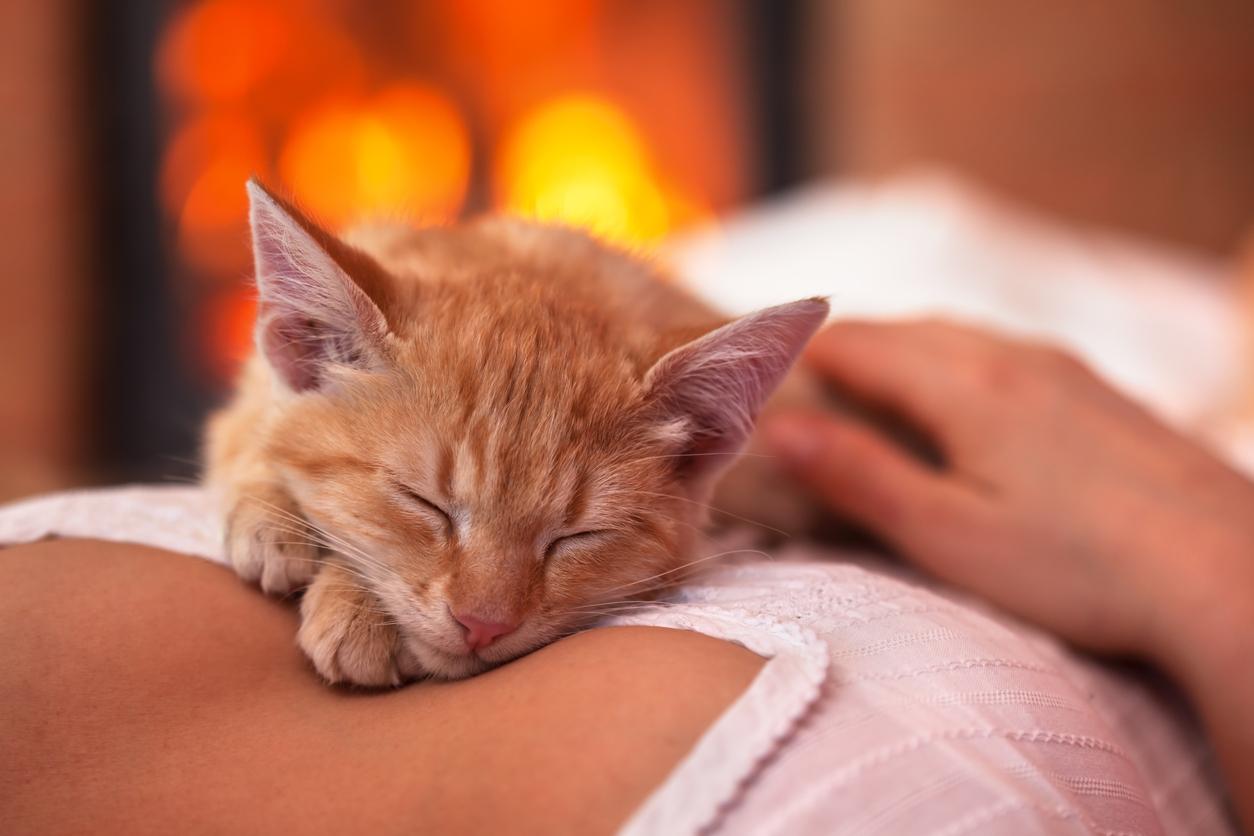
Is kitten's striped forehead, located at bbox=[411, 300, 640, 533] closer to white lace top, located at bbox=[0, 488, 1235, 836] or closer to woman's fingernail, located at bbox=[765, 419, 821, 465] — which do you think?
white lace top, located at bbox=[0, 488, 1235, 836]

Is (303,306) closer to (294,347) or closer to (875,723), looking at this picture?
(294,347)

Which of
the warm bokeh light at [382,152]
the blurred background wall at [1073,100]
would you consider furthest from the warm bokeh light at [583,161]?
the blurred background wall at [1073,100]

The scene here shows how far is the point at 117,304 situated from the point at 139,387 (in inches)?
10.9

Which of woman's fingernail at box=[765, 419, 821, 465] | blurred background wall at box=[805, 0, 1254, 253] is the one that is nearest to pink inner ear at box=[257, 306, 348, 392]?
woman's fingernail at box=[765, 419, 821, 465]

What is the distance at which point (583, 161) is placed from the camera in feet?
12.3

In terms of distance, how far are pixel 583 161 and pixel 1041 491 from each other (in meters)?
2.87

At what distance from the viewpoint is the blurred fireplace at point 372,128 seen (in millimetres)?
3064

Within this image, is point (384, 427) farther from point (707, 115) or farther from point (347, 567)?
point (707, 115)

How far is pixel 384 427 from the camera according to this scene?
0.96 metres

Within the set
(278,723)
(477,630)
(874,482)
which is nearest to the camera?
(278,723)

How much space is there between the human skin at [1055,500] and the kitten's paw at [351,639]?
644 millimetres

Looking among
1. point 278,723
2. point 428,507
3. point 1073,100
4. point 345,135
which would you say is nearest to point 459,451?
point 428,507

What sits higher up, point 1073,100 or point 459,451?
point 1073,100

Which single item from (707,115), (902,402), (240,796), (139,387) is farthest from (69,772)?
(707,115)
